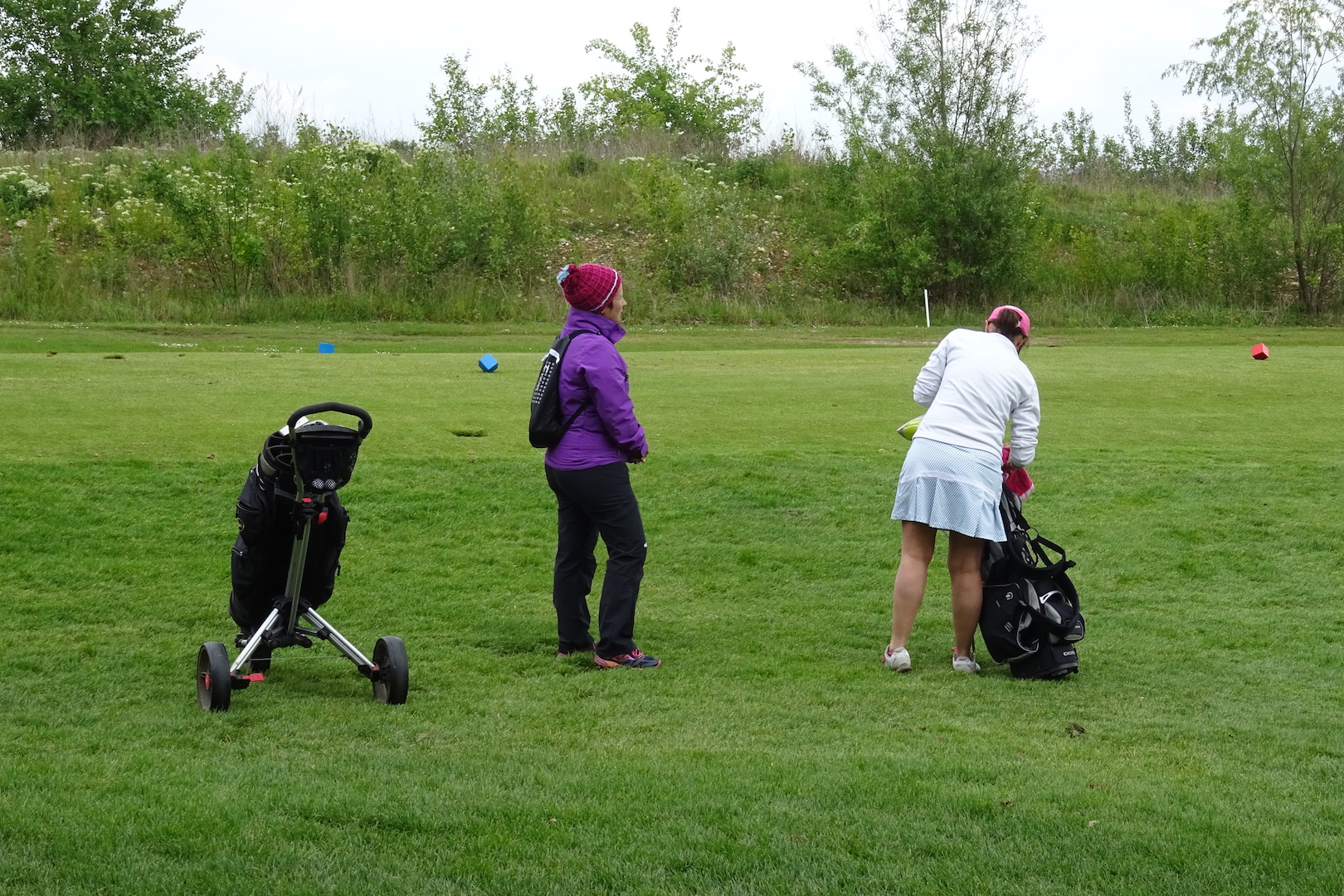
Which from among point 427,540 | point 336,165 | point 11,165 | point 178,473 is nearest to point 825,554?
point 427,540

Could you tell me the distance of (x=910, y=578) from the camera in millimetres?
6559

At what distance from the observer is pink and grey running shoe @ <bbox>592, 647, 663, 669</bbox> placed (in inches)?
257

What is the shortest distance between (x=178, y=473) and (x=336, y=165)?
24.3 meters

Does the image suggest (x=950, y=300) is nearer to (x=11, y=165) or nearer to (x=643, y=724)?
(x=11, y=165)

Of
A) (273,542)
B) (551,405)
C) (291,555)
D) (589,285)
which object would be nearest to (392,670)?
(291,555)

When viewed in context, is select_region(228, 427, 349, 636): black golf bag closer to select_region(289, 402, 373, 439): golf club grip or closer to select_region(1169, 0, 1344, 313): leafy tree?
select_region(289, 402, 373, 439): golf club grip

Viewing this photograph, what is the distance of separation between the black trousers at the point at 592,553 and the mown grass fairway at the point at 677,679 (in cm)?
25

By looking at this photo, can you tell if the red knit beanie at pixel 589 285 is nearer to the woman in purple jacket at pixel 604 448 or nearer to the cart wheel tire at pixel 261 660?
the woman in purple jacket at pixel 604 448

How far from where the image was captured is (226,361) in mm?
16656

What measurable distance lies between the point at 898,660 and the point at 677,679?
1.11 m

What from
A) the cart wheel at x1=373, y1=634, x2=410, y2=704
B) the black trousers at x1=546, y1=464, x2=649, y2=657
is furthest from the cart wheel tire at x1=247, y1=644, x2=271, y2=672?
the black trousers at x1=546, y1=464, x2=649, y2=657

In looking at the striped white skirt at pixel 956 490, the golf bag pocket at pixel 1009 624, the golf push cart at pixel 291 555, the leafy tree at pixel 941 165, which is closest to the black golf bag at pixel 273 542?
the golf push cart at pixel 291 555

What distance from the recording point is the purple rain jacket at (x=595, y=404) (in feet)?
20.7

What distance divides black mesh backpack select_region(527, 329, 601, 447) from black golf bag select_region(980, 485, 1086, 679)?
2129 millimetres
